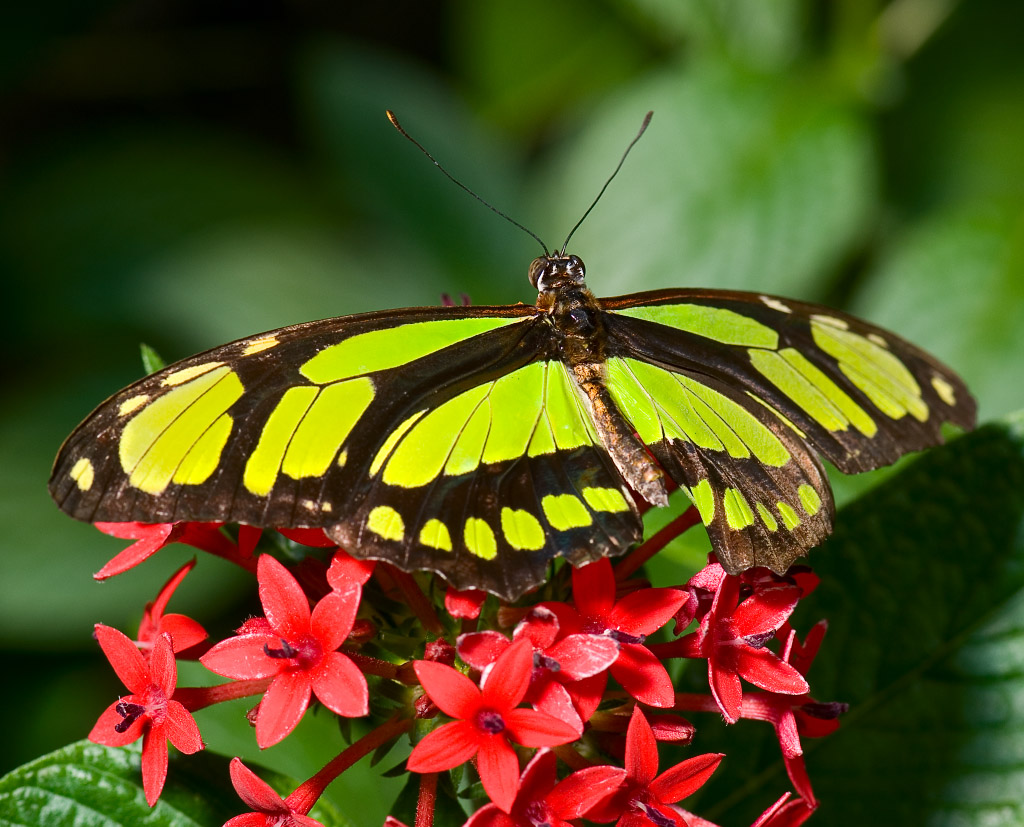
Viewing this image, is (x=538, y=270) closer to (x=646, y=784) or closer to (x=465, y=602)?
(x=465, y=602)

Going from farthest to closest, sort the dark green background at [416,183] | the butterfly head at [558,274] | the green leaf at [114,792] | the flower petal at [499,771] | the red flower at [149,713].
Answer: the dark green background at [416,183], the butterfly head at [558,274], the green leaf at [114,792], the red flower at [149,713], the flower petal at [499,771]

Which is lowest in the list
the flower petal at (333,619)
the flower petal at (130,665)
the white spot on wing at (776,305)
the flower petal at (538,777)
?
the flower petal at (538,777)

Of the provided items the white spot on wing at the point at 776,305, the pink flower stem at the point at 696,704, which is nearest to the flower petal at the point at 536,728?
the pink flower stem at the point at 696,704

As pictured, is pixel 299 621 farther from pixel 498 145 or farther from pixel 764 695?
pixel 498 145

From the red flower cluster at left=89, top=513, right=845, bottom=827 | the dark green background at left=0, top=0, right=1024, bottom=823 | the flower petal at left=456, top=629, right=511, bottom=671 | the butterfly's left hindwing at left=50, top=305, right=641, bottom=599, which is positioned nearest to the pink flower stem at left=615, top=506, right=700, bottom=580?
the red flower cluster at left=89, top=513, right=845, bottom=827

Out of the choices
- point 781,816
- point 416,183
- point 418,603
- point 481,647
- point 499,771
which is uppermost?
point 416,183

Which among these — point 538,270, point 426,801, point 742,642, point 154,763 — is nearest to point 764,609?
point 742,642

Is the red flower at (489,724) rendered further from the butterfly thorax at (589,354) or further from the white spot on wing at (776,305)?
the white spot on wing at (776,305)
